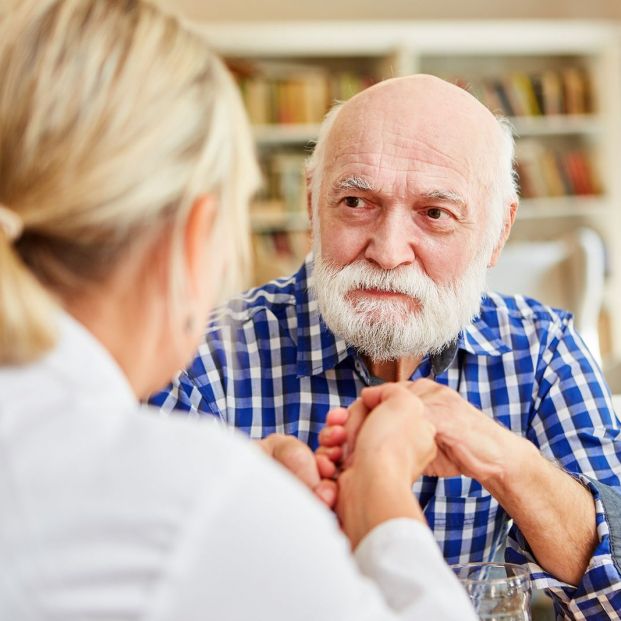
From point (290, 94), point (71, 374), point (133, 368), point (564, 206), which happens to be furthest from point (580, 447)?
point (564, 206)

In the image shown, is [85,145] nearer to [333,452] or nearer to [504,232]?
[333,452]

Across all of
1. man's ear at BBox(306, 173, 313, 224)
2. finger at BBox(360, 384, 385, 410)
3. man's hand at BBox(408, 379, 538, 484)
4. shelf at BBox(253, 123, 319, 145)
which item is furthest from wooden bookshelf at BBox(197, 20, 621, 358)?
finger at BBox(360, 384, 385, 410)

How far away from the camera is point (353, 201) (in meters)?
1.51

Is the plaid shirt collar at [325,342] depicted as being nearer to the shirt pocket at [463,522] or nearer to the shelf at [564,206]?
the shirt pocket at [463,522]

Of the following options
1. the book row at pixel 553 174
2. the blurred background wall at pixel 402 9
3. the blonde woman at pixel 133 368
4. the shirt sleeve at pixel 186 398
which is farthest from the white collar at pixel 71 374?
the book row at pixel 553 174

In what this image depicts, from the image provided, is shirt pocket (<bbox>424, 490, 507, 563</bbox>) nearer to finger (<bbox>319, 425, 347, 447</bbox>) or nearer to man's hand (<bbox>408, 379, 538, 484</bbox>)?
man's hand (<bbox>408, 379, 538, 484</bbox>)

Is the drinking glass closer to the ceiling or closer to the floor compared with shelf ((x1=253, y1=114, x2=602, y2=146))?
closer to the floor

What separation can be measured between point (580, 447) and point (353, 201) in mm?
516

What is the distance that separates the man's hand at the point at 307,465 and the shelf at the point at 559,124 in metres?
4.70

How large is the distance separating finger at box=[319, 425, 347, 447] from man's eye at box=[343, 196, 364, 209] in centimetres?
57

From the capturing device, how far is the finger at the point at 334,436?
1.02 metres

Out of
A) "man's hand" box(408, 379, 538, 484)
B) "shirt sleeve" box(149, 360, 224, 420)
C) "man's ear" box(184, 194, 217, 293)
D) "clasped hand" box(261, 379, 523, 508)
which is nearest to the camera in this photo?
"man's ear" box(184, 194, 217, 293)

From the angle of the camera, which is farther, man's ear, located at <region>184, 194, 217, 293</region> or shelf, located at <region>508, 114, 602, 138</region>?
shelf, located at <region>508, 114, 602, 138</region>

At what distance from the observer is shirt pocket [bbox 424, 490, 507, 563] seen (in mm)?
1442
